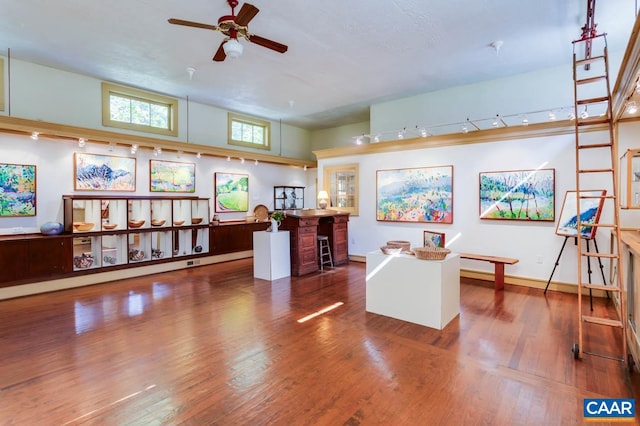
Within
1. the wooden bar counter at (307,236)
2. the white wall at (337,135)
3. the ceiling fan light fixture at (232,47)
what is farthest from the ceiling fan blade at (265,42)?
the white wall at (337,135)

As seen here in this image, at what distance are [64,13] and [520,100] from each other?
23.8 feet

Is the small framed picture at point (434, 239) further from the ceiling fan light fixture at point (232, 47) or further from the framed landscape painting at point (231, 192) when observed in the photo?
the framed landscape painting at point (231, 192)

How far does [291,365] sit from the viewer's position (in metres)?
2.88

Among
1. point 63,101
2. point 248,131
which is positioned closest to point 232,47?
point 63,101

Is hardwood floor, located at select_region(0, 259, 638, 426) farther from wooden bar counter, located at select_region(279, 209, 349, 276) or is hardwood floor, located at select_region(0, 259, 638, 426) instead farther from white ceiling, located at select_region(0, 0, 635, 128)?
white ceiling, located at select_region(0, 0, 635, 128)

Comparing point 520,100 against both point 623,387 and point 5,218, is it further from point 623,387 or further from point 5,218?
point 5,218

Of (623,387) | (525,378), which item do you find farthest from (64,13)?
(623,387)

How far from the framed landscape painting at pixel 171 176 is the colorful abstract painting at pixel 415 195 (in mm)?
4452

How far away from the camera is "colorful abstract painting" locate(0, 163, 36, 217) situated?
5.16 m

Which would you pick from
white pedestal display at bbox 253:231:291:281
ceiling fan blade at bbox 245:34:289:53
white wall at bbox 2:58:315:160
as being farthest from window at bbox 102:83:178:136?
ceiling fan blade at bbox 245:34:289:53

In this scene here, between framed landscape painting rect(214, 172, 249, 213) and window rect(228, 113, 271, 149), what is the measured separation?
0.95 meters

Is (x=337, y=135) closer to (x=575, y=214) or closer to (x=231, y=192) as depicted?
(x=231, y=192)

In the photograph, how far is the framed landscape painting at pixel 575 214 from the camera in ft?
14.9

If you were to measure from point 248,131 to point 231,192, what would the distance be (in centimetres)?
190
